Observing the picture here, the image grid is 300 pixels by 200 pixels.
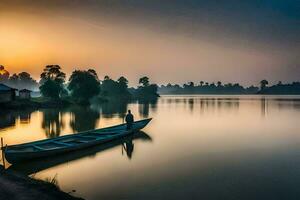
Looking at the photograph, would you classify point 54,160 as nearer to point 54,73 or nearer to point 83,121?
point 83,121

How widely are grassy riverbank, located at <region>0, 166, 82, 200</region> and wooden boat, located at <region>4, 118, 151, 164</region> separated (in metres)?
4.44

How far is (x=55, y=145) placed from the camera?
20.8 meters

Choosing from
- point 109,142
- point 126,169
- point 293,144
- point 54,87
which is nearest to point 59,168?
point 126,169

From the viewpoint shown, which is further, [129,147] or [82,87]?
[82,87]

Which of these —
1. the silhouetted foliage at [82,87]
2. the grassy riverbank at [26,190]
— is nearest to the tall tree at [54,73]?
the silhouetted foliage at [82,87]

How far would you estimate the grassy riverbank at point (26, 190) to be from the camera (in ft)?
33.0

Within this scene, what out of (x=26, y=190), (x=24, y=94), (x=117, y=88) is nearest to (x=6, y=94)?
(x=24, y=94)

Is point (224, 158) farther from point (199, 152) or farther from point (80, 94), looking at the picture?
point (80, 94)

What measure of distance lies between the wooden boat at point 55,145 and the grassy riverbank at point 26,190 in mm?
4437

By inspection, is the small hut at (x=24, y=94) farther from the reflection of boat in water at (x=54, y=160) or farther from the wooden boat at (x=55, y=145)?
the reflection of boat in water at (x=54, y=160)

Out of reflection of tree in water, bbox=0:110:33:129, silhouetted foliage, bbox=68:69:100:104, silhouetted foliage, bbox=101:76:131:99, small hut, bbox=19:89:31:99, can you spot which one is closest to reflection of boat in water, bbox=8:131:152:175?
reflection of tree in water, bbox=0:110:33:129

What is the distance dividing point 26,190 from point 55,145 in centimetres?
1037

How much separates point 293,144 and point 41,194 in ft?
78.4

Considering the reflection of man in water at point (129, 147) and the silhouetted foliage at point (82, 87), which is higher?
the silhouetted foliage at point (82, 87)
